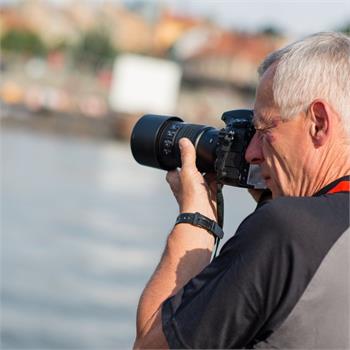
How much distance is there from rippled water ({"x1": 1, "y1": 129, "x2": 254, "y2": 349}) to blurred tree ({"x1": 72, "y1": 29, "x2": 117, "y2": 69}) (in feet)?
105

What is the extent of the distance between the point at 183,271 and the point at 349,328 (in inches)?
11.8

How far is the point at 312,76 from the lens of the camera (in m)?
1.68

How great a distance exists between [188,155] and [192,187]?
80mm

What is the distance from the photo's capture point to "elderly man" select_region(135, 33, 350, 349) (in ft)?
5.25

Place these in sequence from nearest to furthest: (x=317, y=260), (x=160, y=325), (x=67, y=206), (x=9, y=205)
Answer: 1. (x=317, y=260)
2. (x=160, y=325)
3. (x=9, y=205)
4. (x=67, y=206)

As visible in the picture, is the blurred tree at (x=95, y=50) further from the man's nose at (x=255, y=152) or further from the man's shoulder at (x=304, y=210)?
the man's shoulder at (x=304, y=210)

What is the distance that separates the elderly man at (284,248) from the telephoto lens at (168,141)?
0.17 metres

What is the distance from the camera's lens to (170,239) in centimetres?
182

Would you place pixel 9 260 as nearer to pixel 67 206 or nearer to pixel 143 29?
pixel 67 206

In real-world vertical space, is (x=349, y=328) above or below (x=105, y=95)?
below

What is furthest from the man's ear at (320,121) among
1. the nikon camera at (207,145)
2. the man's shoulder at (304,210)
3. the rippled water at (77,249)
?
the rippled water at (77,249)

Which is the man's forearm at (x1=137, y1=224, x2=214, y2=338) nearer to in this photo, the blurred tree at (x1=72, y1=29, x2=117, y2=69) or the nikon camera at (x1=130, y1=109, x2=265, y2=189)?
the nikon camera at (x1=130, y1=109, x2=265, y2=189)

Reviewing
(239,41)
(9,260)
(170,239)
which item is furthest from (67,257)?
(239,41)

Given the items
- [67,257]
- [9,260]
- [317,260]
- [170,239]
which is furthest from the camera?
[67,257]
